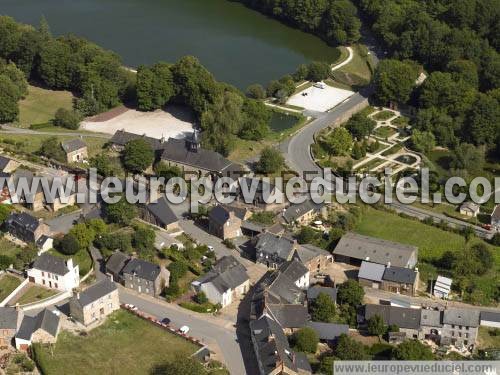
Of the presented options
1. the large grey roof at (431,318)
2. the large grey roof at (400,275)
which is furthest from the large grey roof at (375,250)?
the large grey roof at (431,318)

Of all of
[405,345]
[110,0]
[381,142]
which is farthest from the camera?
[110,0]

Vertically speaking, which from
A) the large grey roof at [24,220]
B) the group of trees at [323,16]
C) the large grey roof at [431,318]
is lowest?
the large grey roof at [24,220]

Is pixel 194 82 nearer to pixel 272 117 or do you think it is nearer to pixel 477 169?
pixel 272 117

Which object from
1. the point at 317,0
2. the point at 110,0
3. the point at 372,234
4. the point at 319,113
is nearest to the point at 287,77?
the point at 319,113

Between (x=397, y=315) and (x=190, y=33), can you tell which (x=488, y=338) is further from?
(x=190, y=33)

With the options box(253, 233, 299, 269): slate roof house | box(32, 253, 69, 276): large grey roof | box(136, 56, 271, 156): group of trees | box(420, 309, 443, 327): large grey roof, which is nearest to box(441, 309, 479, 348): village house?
box(420, 309, 443, 327): large grey roof

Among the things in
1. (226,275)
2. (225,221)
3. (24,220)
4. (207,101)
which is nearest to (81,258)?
(24,220)

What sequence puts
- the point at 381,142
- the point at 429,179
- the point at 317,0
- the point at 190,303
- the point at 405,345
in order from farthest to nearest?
Answer: the point at 317,0
the point at 381,142
the point at 429,179
the point at 190,303
the point at 405,345

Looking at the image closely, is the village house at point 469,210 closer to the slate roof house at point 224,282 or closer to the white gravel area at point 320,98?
the slate roof house at point 224,282
